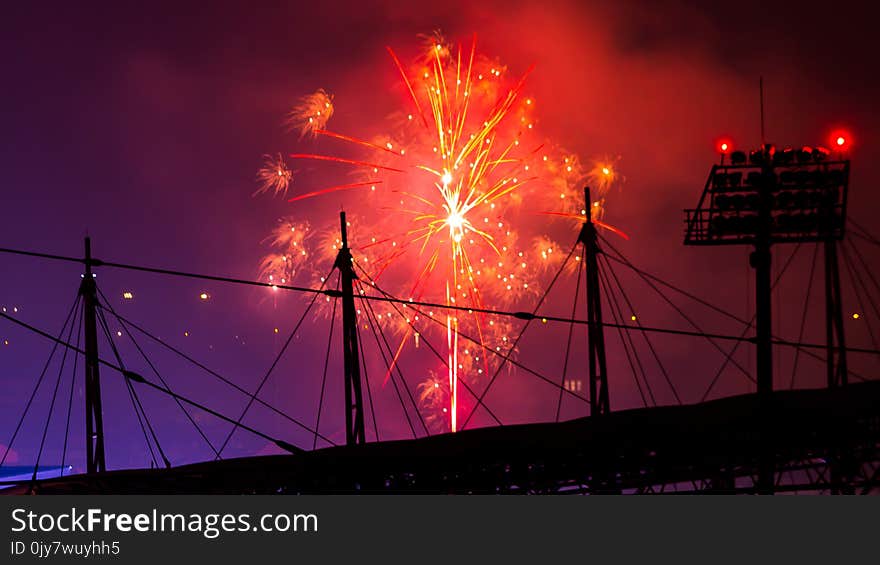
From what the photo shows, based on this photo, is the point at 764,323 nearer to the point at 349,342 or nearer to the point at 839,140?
the point at 839,140

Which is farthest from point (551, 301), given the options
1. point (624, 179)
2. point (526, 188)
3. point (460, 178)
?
point (460, 178)

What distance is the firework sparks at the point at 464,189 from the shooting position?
3384 centimetres

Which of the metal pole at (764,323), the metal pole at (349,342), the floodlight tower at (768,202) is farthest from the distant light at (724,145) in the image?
the metal pole at (349,342)

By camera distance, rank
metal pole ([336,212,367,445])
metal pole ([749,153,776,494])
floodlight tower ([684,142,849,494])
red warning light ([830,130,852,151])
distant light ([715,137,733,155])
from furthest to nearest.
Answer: metal pole ([336,212,367,445]) → distant light ([715,137,733,155]) → red warning light ([830,130,852,151]) → floodlight tower ([684,142,849,494]) → metal pole ([749,153,776,494])

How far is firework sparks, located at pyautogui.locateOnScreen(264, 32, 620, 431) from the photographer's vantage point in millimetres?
33844

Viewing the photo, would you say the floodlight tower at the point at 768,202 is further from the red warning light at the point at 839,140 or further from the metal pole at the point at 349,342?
the metal pole at the point at 349,342

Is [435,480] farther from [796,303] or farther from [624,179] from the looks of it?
[624,179]

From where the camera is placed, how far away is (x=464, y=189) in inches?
1336

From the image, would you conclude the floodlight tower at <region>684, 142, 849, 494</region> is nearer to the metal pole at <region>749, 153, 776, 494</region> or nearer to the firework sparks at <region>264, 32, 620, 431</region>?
the metal pole at <region>749, 153, 776, 494</region>

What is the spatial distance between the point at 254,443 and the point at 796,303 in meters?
36.7

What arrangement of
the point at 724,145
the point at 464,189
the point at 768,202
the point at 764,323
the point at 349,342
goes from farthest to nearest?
the point at 464,189
the point at 349,342
the point at 724,145
the point at 768,202
the point at 764,323

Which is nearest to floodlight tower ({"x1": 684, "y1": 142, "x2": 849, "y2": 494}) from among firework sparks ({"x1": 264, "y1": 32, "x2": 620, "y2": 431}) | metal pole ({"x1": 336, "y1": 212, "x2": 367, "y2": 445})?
metal pole ({"x1": 336, "y1": 212, "x2": 367, "y2": 445})

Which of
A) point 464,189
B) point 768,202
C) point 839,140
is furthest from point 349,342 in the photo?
point 464,189

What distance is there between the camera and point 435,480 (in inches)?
509
